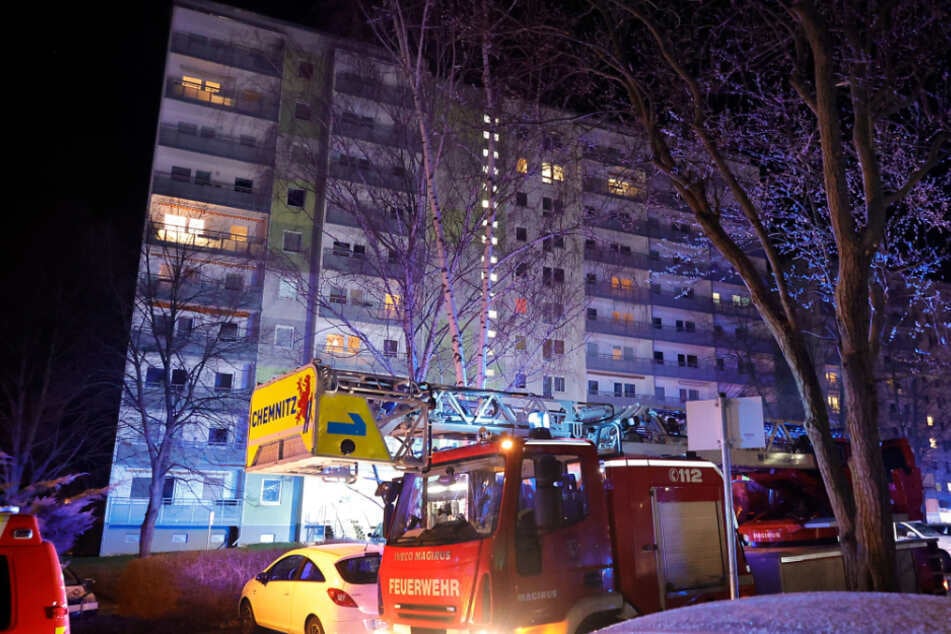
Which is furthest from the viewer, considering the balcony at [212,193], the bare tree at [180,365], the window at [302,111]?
the window at [302,111]

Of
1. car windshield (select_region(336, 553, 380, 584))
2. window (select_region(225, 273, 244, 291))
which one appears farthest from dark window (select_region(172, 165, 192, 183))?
car windshield (select_region(336, 553, 380, 584))

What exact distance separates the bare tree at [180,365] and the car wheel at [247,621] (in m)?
12.0

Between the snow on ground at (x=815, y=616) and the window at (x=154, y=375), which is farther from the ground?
the window at (x=154, y=375)

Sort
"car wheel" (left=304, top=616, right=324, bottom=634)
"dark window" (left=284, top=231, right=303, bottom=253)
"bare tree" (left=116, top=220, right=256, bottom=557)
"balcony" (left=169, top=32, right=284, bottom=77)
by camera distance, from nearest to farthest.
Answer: "car wheel" (left=304, top=616, right=324, bottom=634) < "bare tree" (left=116, top=220, right=256, bottom=557) < "balcony" (left=169, top=32, right=284, bottom=77) < "dark window" (left=284, top=231, right=303, bottom=253)

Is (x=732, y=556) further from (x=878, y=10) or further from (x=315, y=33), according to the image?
(x=315, y=33)

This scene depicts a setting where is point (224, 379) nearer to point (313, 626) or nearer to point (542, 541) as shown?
point (313, 626)

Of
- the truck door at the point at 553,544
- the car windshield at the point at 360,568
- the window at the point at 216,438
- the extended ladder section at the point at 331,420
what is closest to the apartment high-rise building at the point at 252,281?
the window at the point at 216,438

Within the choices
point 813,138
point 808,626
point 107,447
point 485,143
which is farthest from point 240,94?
point 808,626

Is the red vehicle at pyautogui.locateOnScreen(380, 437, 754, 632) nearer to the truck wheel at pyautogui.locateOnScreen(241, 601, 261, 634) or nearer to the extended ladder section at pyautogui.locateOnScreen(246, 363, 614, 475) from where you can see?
the extended ladder section at pyautogui.locateOnScreen(246, 363, 614, 475)

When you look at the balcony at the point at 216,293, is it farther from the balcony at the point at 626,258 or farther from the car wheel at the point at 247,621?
the car wheel at the point at 247,621

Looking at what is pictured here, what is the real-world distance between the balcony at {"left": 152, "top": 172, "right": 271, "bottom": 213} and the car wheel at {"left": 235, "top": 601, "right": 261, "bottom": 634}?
24648 millimetres

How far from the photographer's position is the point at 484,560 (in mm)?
6672

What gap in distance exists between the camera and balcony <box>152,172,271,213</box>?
109 feet

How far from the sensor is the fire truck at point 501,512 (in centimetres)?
643
